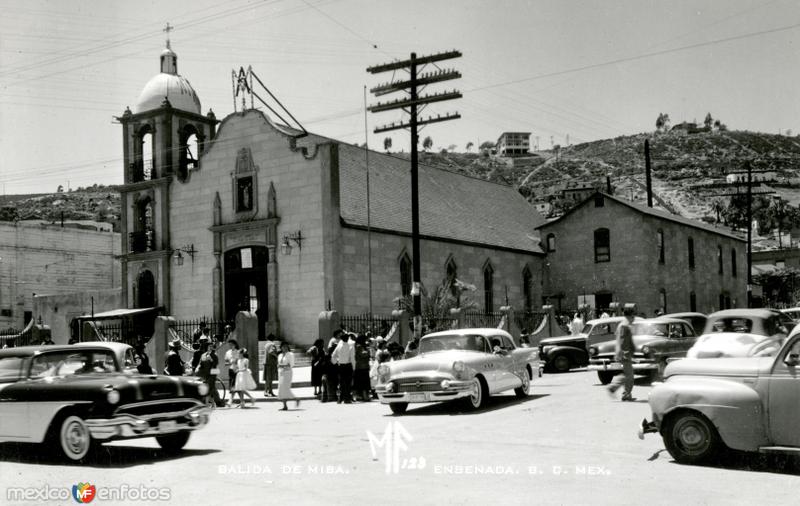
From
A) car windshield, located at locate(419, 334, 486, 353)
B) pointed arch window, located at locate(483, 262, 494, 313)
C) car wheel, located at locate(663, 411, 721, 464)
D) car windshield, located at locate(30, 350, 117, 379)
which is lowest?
car wheel, located at locate(663, 411, 721, 464)

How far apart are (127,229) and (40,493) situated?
3277 cm

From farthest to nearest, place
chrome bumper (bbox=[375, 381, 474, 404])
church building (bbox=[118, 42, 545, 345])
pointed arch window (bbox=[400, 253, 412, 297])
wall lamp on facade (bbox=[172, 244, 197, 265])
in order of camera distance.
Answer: wall lamp on facade (bbox=[172, 244, 197, 265]) < pointed arch window (bbox=[400, 253, 412, 297]) < church building (bbox=[118, 42, 545, 345]) < chrome bumper (bbox=[375, 381, 474, 404])

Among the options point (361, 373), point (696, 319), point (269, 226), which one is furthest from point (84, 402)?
point (269, 226)

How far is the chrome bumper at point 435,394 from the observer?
15117 mm

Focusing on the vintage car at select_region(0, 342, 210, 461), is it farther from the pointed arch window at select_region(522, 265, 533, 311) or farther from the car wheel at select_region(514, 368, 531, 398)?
the pointed arch window at select_region(522, 265, 533, 311)

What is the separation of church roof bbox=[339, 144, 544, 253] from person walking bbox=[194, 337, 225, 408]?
568 inches

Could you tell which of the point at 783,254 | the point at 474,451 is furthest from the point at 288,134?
the point at 783,254

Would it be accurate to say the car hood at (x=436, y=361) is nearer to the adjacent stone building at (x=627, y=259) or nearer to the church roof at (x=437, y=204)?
the church roof at (x=437, y=204)

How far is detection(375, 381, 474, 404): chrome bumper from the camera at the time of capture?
15117mm

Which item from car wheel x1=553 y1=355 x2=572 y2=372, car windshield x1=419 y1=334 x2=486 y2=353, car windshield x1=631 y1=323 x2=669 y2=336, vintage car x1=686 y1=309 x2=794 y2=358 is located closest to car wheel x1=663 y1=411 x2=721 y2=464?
vintage car x1=686 y1=309 x2=794 y2=358

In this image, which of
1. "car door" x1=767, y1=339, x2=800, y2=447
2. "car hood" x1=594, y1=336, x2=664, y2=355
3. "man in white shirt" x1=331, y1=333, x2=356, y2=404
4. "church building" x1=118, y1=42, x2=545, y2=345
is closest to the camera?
"car door" x1=767, y1=339, x2=800, y2=447

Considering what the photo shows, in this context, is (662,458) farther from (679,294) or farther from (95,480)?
(679,294)

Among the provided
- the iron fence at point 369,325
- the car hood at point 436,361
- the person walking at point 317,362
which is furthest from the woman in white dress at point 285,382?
the iron fence at point 369,325
